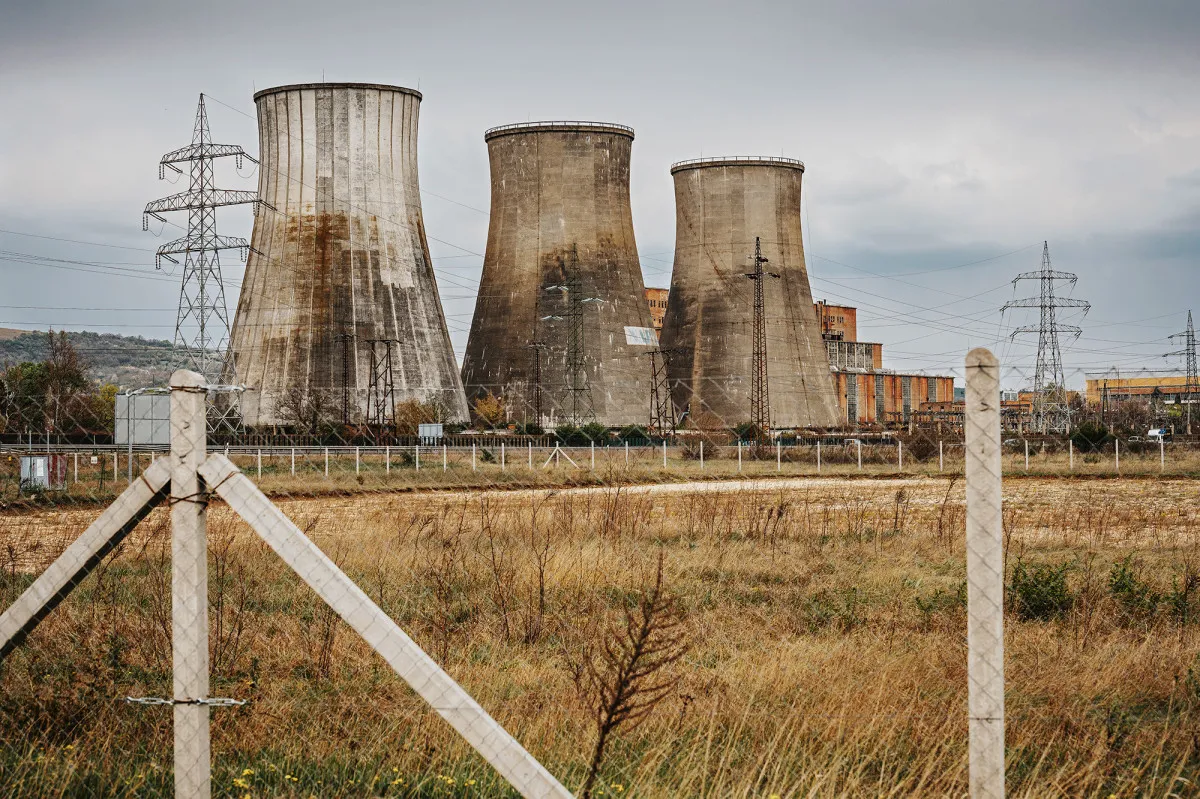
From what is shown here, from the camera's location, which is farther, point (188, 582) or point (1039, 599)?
point (1039, 599)

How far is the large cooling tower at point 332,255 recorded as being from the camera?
2906 cm

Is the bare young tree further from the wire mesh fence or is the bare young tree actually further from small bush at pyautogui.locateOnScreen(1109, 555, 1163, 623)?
small bush at pyautogui.locateOnScreen(1109, 555, 1163, 623)

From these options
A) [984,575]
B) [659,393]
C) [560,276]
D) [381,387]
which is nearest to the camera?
[984,575]

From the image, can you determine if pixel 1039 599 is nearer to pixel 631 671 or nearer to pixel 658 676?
pixel 658 676

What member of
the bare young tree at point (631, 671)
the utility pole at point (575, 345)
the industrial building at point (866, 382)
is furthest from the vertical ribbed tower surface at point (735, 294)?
the bare young tree at point (631, 671)

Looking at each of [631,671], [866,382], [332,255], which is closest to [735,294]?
[332,255]

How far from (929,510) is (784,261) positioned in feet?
83.3

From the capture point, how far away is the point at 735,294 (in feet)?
120

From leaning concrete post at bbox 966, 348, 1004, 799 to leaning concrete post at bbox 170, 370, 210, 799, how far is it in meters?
1.53

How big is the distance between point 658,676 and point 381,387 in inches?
1104

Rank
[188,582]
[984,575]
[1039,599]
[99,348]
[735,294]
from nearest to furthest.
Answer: [984,575] → [188,582] → [1039,599] → [735,294] → [99,348]

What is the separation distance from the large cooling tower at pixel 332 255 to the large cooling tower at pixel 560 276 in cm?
428

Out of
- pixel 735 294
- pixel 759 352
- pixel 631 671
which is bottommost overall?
pixel 631 671

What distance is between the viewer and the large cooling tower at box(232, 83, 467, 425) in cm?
2906
